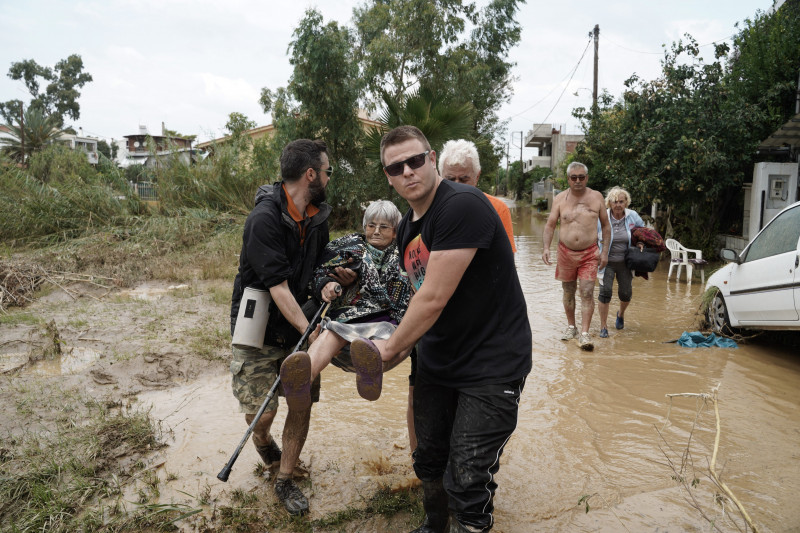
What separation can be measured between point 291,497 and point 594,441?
2.25 m

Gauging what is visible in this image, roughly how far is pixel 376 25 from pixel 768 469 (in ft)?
70.6

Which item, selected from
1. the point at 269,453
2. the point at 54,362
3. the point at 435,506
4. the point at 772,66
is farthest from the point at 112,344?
the point at 772,66

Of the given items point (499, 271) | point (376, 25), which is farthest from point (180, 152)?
point (499, 271)

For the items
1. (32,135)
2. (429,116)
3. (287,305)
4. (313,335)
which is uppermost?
(32,135)

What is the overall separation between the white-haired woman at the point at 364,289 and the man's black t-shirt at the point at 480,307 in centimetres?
81

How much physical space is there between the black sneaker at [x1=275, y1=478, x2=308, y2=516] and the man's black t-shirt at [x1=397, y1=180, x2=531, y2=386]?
4.43 feet

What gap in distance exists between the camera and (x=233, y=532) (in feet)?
9.95

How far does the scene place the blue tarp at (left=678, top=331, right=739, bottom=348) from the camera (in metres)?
6.55

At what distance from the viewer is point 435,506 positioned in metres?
2.83

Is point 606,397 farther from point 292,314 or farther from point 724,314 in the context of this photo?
point 292,314

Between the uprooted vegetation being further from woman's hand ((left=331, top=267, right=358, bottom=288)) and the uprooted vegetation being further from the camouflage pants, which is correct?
woman's hand ((left=331, top=267, right=358, bottom=288))

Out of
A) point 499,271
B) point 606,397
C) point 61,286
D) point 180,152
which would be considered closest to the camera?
point 499,271

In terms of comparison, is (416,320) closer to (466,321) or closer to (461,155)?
(466,321)

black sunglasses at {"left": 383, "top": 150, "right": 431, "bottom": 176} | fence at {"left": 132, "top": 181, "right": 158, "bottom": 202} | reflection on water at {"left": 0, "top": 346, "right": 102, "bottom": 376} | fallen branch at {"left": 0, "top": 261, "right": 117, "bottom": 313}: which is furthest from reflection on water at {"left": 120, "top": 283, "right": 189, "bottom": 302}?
black sunglasses at {"left": 383, "top": 150, "right": 431, "bottom": 176}
